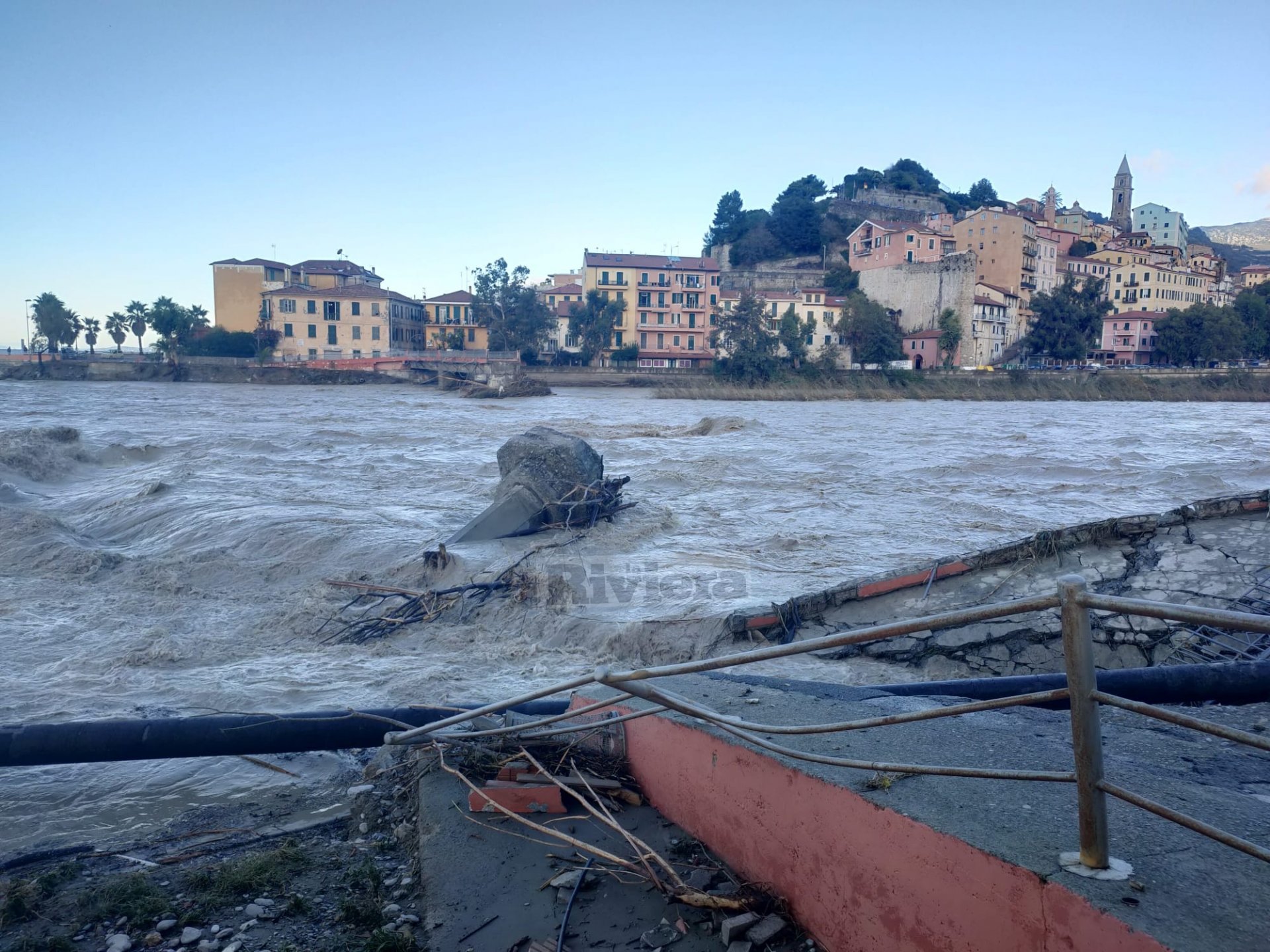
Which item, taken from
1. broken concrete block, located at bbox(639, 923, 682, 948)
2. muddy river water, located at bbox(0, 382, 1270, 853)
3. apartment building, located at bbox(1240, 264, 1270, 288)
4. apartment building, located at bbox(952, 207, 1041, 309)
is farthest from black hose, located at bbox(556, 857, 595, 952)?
apartment building, located at bbox(1240, 264, 1270, 288)

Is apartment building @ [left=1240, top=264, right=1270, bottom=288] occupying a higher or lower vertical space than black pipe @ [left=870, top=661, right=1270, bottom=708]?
higher

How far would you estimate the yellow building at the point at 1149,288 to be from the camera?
284 feet

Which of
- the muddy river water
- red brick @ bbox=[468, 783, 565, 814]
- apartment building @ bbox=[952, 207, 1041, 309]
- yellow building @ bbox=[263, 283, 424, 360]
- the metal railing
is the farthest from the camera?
apartment building @ bbox=[952, 207, 1041, 309]

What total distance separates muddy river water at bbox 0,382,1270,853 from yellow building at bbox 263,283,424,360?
1536 inches

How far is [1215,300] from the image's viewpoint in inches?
3654

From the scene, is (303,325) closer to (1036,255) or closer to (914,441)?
(914,441)

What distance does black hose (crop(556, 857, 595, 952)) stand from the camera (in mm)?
2637

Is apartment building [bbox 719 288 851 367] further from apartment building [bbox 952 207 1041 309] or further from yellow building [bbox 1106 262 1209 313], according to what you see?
yellow building [bbox 1106 262 1209 313]

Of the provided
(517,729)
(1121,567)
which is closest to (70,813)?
(517,729)

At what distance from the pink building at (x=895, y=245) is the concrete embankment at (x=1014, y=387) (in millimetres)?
19735

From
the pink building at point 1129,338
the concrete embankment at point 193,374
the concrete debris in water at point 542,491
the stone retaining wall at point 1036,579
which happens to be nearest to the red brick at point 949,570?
the stone retaining wall at point 1036,579

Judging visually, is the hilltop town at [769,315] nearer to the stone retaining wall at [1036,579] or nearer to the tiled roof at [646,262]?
the tiled roof at [646,262]

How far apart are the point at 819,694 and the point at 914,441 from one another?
2765 centimetres

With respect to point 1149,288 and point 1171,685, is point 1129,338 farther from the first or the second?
point 1171,685
